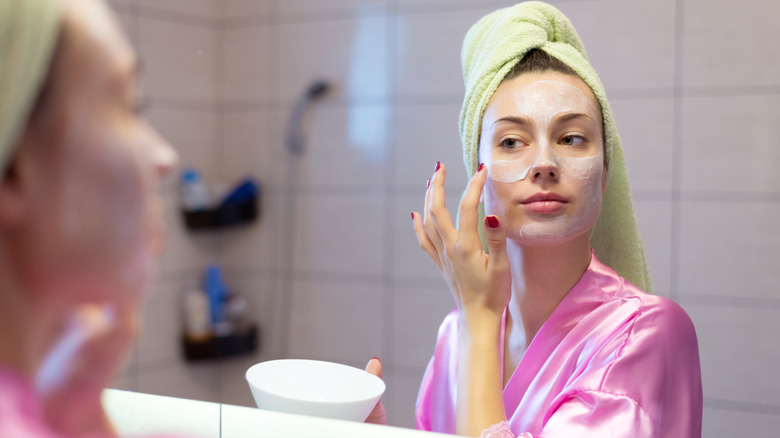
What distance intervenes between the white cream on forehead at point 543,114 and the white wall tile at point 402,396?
254 millimetres

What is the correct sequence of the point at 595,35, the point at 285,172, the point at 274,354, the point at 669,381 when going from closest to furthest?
the point at 669,381, the point at 595,35, the point at 274,354, the point at 285,172

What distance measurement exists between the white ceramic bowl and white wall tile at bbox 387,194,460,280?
867 millimetres

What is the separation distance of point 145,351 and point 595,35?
3.75ft

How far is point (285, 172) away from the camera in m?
1.63

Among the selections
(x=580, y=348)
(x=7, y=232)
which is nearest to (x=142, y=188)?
(x=7, y=232)

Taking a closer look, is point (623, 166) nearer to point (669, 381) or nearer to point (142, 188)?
point (669, 381)

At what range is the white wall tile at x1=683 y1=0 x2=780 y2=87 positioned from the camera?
120 centimetres

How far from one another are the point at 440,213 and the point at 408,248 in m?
0.92

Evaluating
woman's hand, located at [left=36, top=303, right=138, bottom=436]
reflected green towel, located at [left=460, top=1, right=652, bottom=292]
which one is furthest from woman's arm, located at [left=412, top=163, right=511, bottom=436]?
woman's hand, located at [left=36, top=303, right=138, bottom=436]

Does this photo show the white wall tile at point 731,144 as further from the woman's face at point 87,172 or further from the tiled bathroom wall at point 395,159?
the woman's face at point 87,172

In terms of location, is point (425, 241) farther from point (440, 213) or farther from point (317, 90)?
point (317, 90)

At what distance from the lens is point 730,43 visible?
1.23 metres

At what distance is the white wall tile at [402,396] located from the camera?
2.38 ft

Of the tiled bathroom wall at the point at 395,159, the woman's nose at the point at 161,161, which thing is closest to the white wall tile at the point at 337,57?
the tiled bathroom wall at the point at 395,159
